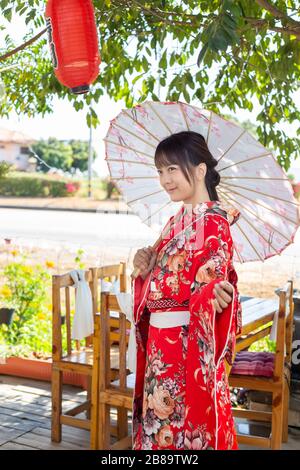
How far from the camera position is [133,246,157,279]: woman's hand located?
6.45ft

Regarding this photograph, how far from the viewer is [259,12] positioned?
370 centimetres

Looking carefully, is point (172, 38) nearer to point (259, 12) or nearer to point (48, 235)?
point (259, 12)

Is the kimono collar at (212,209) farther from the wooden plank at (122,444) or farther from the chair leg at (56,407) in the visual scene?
the chair leg at (56,407)

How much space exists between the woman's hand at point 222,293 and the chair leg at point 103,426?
54.8 inches

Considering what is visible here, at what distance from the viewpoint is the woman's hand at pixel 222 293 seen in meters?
1.68

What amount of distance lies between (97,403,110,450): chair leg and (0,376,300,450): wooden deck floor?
0.18m

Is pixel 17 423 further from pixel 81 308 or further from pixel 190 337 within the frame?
pixel 190 337

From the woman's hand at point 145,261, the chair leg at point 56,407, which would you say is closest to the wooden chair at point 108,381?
the chair leg at point 56,407

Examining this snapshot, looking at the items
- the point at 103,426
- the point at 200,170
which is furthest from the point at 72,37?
the point at 103,426

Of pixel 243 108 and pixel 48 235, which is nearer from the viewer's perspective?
pixel 243 108

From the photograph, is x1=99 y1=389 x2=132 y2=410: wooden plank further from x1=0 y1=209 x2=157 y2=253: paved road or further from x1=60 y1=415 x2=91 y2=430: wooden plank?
x1=0 y1=209 x2=157 y2=253: paved road

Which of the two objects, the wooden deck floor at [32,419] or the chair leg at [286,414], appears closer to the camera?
the wooden deck floor at [32,419]

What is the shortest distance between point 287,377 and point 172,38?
216 cm
